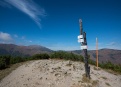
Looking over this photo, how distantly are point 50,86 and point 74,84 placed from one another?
1769 mm

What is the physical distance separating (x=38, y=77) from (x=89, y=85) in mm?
4093

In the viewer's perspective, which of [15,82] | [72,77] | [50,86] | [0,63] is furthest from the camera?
[0,63]

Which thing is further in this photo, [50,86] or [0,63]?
[0,63]

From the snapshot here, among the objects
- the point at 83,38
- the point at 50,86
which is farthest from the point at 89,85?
the point at 83,38

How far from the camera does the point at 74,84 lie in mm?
8211

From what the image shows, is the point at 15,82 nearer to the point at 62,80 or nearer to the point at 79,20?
the point at 62,80

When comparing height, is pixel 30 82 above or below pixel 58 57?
below

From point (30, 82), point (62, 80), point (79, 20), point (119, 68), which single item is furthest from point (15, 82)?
point (119, 68)

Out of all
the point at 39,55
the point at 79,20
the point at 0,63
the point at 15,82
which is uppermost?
the point at 79,20

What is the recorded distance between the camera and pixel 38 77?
30.2ft

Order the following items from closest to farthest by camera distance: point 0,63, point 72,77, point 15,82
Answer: point 15,82, point 72,77, point 0,63

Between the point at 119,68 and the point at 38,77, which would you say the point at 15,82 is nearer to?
the point at 38,77

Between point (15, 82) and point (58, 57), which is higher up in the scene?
point (58, 57)

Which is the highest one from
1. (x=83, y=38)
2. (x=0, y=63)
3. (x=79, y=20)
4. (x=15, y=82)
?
(x=79, y=20)
